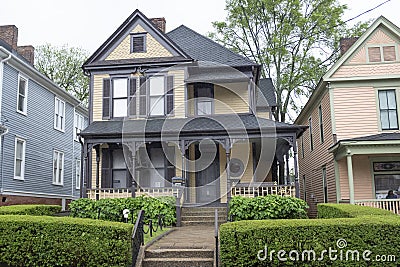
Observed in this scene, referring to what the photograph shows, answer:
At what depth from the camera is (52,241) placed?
27.6 feet

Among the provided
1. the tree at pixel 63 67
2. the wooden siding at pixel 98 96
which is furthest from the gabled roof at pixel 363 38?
the tree at pixel 63 67

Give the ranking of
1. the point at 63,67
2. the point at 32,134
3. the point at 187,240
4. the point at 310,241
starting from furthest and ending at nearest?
the point at 63,67 < the point at 32,134 < the point at 187,240 < the point at 310,241

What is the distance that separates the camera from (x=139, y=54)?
1847cm

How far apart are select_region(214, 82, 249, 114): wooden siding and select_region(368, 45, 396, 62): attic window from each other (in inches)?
207

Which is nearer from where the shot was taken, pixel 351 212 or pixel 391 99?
pixel 351 212

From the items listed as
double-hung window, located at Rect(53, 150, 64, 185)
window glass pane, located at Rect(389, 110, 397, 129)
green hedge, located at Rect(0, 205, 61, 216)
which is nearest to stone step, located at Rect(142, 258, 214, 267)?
green hedge, located at Rect(0, 205, 61, 216)

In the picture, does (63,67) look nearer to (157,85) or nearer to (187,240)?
(157,85)

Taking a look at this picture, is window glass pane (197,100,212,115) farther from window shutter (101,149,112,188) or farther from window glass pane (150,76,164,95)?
window shutter (101,149,112,188)

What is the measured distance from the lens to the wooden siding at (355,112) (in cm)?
1695

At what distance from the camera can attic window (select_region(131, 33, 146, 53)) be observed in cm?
1853

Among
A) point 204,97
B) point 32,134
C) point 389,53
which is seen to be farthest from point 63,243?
point 389,53

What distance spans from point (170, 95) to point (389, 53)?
9.16m

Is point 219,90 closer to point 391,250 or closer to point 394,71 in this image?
point 394,71

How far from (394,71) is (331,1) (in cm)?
1354
